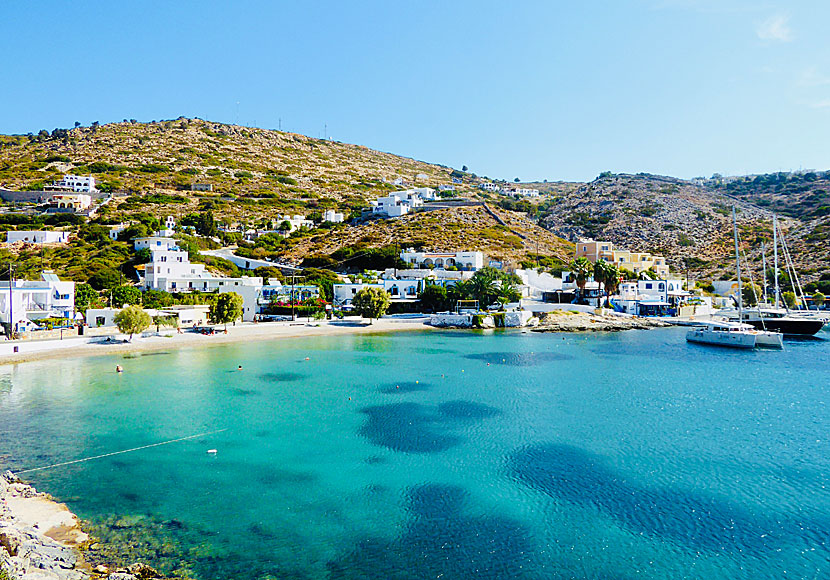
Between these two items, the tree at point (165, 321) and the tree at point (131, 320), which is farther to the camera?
the tree at point (165, 321)

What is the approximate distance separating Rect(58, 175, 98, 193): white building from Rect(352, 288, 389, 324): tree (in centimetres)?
8490

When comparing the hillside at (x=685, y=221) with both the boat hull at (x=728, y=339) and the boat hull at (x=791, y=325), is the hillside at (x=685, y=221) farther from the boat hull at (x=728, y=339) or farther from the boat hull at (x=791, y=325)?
the boat hull at (x=728, y=339)

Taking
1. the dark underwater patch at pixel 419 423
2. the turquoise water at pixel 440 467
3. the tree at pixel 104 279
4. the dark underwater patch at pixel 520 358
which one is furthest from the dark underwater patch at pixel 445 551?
the tree at pixel 104 279

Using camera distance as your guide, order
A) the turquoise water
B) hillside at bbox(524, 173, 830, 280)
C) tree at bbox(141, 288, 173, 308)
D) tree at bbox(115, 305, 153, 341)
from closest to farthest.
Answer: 1. the turquoise water
2. tree at bbox(115, 305, 153, 341)
3. tree at bbox(141, 288, 173, 308)
4. hillside at bbox(524, 173, 830, 280)

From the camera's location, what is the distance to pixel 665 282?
78.8 metres

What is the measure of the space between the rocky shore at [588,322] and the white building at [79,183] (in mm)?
103506

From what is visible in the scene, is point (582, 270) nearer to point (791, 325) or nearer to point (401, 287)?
point (791, 325)

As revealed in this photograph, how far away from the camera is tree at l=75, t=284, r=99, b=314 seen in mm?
53375

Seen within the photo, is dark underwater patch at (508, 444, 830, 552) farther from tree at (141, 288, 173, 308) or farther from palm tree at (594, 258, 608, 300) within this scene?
palm tree at (594, 258, 608, 300)

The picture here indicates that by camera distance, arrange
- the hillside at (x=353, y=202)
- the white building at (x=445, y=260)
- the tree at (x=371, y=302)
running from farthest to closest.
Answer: the hillside at (x=353, y=202)
the white building at (x=445, y=260)
the tree at (x=371, y=302)

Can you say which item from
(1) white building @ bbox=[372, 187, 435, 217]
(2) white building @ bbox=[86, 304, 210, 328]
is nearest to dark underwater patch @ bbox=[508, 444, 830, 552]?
(2) white building @ bbox=[86, 304, 210, 328]

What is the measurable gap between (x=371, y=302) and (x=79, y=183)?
9018 cm

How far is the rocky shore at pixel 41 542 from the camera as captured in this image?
1180 centimetres

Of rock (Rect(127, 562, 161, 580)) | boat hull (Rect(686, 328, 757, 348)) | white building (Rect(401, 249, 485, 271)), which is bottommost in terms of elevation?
rock (Rect(127, 562, 161, 580))
